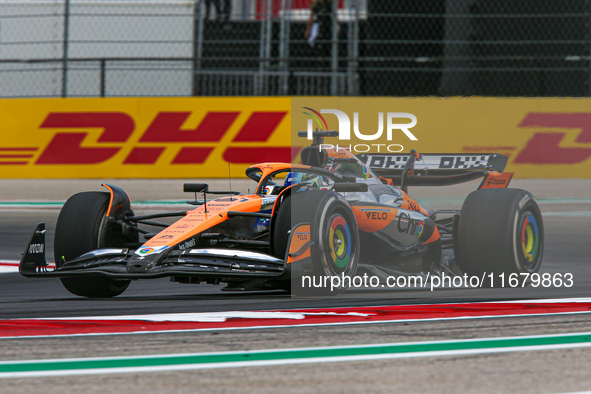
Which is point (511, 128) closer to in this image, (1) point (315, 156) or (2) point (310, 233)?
(1) point (315, 156)

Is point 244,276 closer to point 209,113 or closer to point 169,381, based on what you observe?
point 169,381

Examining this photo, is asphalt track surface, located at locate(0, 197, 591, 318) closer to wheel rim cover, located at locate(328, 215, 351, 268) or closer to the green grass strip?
wheel rim cover, located at locate(328, 215, 351, 268)

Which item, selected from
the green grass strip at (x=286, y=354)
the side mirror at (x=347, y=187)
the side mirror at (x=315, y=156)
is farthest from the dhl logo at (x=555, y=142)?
the green grass strip at (x=286, y=354)

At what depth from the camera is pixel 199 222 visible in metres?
5.80

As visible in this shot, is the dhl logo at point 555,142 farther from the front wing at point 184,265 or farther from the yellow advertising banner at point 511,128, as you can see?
the front wing at point 184,265

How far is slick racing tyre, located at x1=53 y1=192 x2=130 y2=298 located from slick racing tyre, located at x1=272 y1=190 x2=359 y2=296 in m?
1.28

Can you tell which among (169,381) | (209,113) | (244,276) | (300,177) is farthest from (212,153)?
(169,381)

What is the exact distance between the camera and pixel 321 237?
18.0 ft

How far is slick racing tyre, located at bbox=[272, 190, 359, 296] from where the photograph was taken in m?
5.48

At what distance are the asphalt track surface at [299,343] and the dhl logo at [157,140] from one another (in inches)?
266

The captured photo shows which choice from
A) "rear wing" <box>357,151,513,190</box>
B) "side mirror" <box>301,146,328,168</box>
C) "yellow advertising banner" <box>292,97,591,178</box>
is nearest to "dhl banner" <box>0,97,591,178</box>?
"yellow advertising banner" <box>292,97,591,178</box>

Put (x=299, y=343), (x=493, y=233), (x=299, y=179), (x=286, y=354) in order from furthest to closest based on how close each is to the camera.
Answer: (x=299, y=179) → (x=493, y=233) → (x=299, y=343) → (x=286, y=354)

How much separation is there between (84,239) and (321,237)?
5.47ft

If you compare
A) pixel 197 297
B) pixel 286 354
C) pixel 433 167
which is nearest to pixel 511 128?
pixel 433 167
